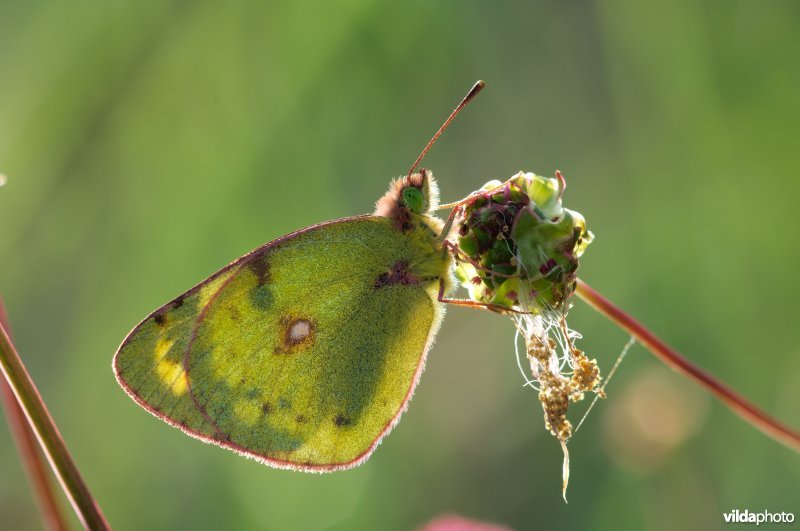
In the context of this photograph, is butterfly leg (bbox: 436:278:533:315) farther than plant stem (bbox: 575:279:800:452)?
Yes

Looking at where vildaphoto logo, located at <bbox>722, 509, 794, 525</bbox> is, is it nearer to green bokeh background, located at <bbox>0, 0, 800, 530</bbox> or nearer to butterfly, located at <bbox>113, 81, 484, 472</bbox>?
→ green bokeh background, located at <bbox>0, 0, 800, 530</bbox>

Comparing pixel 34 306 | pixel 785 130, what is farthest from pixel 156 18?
pixel 785 130

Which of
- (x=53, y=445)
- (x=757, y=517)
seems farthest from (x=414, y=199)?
(x=757, y=517)

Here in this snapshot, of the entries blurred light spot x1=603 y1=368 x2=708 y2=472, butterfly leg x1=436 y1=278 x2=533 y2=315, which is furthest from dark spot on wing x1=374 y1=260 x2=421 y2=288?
blurred light spot x1=603 y1=368 x2=708 y2=472

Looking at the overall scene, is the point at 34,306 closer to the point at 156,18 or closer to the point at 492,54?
the point at 156,18

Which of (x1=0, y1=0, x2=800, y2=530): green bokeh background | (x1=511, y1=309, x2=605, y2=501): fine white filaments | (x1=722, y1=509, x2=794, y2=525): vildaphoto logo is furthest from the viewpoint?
(x1=0, y1=0, x2=800, y2=530): green bokeh background

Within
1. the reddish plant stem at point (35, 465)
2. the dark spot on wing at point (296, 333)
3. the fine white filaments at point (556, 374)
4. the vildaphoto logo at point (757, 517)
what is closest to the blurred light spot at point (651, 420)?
the vildaphoto logo at point (757, 517)

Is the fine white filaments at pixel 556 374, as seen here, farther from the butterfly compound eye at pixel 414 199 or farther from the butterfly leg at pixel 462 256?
the butterfly compound eye at pixel 414 199
